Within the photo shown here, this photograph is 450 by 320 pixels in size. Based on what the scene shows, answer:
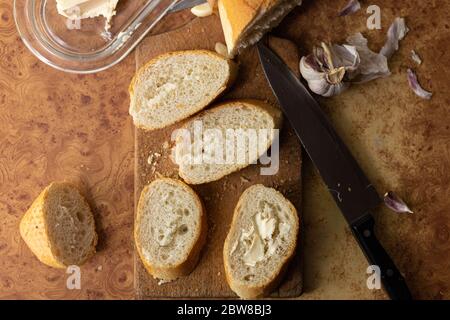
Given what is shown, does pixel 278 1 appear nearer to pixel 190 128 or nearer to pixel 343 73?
pixel 343 73

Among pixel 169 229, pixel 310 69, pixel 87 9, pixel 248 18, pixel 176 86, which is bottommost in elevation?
pixel 169 229

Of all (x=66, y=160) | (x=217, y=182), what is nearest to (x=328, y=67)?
(x=217, y=182)

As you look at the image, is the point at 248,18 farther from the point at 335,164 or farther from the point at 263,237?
the point at 263,237

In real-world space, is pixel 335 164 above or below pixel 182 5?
below

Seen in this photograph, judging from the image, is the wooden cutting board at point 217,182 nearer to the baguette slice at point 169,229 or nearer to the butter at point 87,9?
the baguette slice at point 169,229

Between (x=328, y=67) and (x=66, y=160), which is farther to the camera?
(x=66, y=160)

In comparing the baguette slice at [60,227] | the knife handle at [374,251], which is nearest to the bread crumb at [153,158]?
the baguette slice at [60,227]
